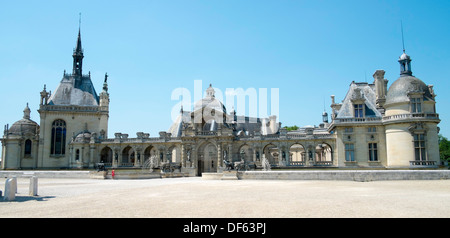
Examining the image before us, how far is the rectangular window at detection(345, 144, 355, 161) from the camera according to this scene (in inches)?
1671

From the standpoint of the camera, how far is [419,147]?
125 ft

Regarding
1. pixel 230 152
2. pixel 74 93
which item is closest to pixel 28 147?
pixel 74 93

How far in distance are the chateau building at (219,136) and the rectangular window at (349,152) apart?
120mm

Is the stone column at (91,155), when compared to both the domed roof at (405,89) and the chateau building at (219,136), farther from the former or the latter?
the domed roof at (405,89)

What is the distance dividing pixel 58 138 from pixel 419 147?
54.4 meters

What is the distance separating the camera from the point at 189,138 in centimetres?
4925

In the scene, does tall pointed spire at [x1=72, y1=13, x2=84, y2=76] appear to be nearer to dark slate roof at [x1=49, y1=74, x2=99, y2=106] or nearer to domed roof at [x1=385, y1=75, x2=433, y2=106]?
dark slate roof at [x1=49, y1=74, x2=99, y2=106]

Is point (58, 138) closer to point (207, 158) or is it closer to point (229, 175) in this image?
point (207, 158)

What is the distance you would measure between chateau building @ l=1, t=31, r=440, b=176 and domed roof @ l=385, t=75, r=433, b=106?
0.38 feet

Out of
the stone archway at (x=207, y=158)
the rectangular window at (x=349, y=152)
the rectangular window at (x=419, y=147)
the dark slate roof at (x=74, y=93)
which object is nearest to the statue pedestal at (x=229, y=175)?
the stone archway at (x=207, y=158)

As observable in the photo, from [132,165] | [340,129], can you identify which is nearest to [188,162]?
[132,165]

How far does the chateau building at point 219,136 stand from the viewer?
39.1m

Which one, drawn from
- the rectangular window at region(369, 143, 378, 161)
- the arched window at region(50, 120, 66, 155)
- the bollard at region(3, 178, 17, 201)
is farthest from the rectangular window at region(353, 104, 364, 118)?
the arched window at region(50, 120, 66, 155)
